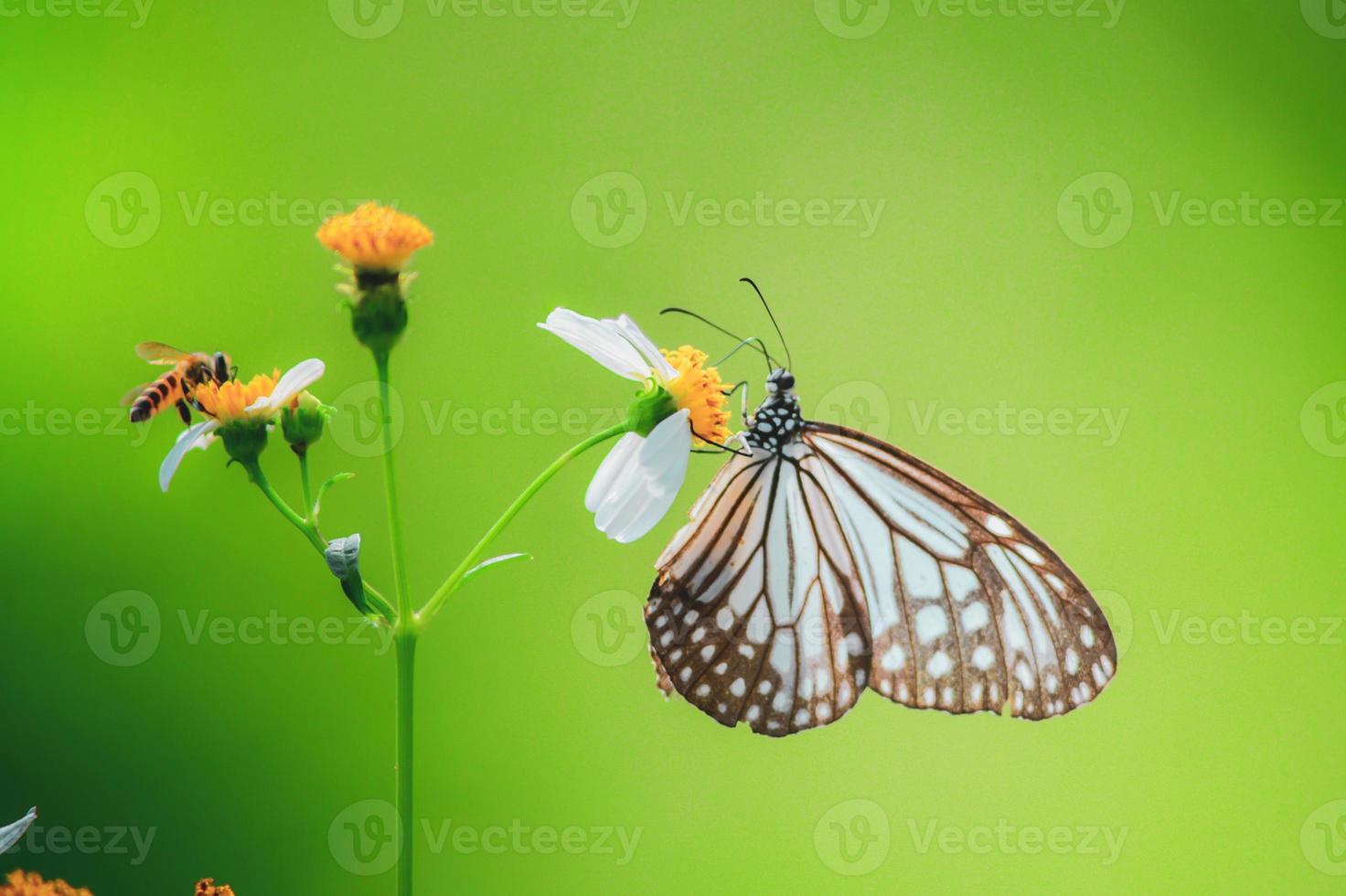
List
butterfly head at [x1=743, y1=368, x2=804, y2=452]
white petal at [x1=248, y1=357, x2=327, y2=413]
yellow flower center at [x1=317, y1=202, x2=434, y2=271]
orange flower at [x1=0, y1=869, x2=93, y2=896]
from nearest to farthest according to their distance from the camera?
orange flower at [x1=0, y1=869, x2=93, y2=896]
yellow flower center at [x1=317, y1=202, x2=434, y2=271]
white petal at [x1=248, y1=357, x2=327, y2=413]
butterfly head at [x1=743, y1=368, x2=804, y2=452]

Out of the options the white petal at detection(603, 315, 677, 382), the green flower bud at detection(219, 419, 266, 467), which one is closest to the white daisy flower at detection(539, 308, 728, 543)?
the white petal at detection(603, 315, 677, 382)

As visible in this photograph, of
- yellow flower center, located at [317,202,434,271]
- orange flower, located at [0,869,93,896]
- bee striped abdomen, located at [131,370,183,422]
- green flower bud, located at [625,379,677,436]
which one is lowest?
orange flower, located at [0,869,93,896]

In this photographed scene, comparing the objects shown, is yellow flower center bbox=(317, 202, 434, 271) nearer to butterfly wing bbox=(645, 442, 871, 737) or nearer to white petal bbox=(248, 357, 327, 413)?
white petal bbox=(248, 357, 327, 413)

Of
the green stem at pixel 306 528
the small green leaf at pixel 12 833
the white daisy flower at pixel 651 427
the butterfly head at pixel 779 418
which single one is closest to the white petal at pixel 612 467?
the white daisy flower at pixel 651 427

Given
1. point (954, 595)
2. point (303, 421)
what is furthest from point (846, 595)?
point (303, 421)

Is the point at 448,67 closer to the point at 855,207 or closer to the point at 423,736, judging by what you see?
the point at 855,207

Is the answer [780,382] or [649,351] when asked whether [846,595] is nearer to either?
[780,382]

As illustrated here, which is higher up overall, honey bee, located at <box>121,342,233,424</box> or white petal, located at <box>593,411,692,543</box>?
honey bee, located at <box>121,342,233,424</box>
